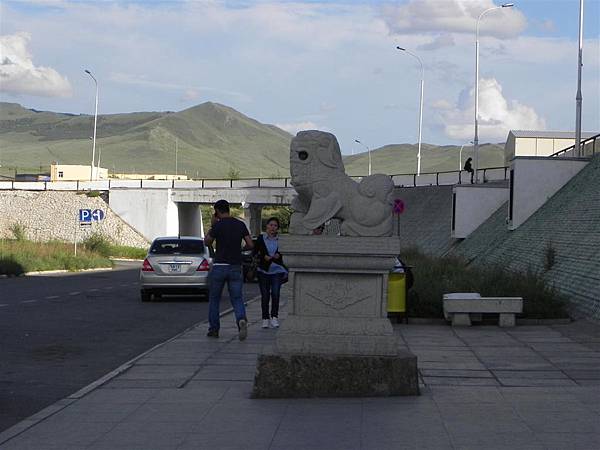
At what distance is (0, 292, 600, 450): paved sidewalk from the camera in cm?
804

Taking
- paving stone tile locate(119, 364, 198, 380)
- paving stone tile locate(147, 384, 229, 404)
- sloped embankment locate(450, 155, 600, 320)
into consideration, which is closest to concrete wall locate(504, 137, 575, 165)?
sloped embankment locate(450, 155, 600, 320)

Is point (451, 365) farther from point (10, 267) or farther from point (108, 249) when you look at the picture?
point (108, 249)

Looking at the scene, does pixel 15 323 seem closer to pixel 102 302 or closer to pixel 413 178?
pixel 102 302

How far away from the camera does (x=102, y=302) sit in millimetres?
25531

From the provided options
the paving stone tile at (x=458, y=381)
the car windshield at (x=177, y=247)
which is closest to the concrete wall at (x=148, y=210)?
the car windshield at (x=177, y=247)

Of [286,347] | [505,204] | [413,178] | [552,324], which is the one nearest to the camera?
[286,347]

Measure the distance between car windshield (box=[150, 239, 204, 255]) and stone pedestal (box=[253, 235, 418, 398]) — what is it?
54.1 feet

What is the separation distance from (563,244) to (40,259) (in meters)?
27.3

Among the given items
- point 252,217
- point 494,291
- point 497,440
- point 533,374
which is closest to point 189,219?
point 252,217

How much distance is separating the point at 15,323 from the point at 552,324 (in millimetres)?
9374

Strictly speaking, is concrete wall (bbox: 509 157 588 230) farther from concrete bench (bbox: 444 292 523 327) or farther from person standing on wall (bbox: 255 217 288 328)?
person standing on wall (bbox: 255 217 288 328)

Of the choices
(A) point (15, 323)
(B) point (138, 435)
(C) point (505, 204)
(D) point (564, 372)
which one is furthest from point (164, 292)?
(C) point (505, 204)

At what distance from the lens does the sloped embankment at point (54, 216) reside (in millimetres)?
79875

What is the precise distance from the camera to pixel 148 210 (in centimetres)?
7888
